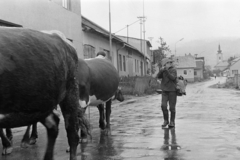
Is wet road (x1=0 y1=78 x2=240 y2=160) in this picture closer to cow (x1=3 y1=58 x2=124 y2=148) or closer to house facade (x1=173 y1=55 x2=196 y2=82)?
cow (x1=3 y1=58 x2=124 y2=148)

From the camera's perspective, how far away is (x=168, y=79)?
8.62m

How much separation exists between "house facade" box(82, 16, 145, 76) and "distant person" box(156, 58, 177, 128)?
42.7 feet

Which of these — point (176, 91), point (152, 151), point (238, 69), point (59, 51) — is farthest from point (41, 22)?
point (238, 69)

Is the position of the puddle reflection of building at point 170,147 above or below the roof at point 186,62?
below

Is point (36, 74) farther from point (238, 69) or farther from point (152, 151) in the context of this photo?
point (238, 69)

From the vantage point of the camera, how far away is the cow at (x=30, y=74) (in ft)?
10.1

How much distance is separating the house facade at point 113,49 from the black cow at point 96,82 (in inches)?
532

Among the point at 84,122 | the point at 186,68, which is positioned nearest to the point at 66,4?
the point at 84,122

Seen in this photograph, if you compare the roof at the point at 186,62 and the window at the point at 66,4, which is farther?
the roof at the point at 186,62

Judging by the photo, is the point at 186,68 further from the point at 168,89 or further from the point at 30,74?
the point at 30,74

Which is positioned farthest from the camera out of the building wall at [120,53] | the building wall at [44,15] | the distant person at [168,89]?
the building wall at [120,53]

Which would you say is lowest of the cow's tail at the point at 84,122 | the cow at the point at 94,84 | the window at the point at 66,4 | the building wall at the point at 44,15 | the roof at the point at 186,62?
the cow's tail at the point at 84,122

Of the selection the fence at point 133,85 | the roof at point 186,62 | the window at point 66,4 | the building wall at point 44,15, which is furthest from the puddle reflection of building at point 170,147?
the roof at point 186,62

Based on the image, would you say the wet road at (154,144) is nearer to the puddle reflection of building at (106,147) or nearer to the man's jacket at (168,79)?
the puddle reflection of building at (106,147)
